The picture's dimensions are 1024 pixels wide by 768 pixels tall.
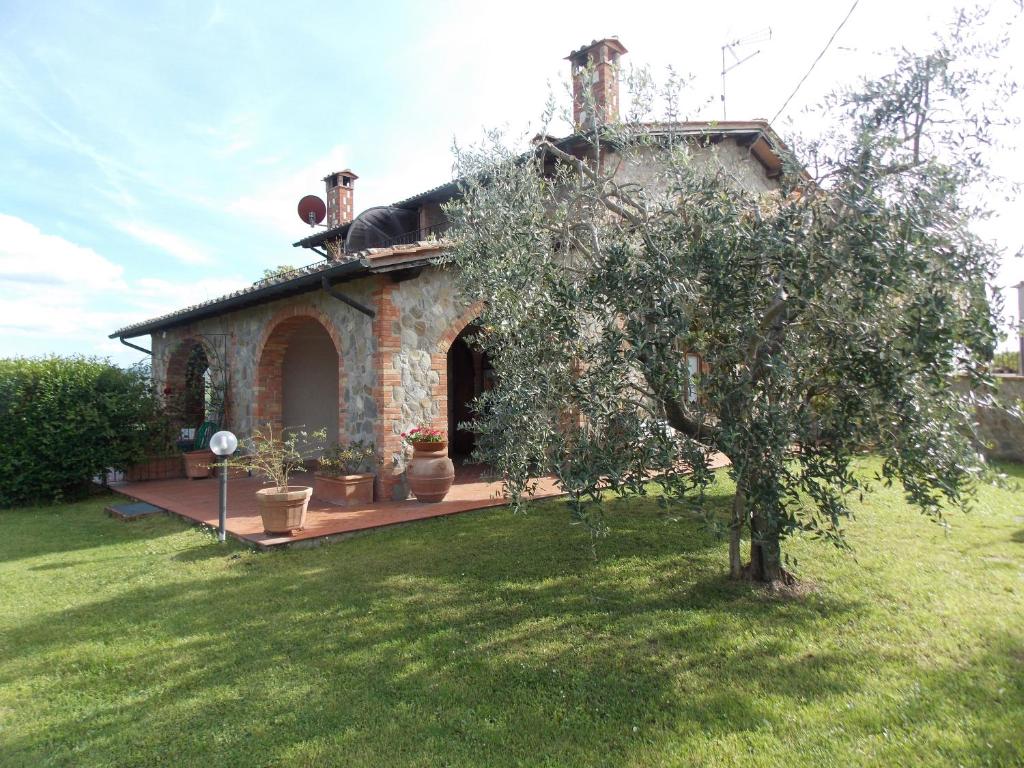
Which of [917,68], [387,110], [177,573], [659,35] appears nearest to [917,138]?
[917,68]

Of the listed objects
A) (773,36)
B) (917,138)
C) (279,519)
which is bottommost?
(279,519)

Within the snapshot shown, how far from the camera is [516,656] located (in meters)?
3.76

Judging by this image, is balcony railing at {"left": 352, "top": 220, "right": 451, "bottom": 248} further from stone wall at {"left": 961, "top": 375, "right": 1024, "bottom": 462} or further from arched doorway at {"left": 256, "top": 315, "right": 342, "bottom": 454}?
stone wall at {"left": 961, "top": 375, "right": 1024, "bottom": 462}

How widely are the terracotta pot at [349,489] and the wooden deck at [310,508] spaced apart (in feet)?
0.39

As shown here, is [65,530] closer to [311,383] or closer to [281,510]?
[281,510]

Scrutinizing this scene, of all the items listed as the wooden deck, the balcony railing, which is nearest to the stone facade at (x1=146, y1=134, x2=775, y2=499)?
the wooden deck

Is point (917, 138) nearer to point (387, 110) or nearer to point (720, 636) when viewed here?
point (720, 636)

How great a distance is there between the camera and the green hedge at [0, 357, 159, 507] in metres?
9.21

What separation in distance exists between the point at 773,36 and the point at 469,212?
544 centimetres

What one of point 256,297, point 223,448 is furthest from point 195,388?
point 223,448

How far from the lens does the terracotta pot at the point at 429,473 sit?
7.86 m

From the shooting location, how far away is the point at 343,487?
7.88 metres

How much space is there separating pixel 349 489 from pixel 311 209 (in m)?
11.5

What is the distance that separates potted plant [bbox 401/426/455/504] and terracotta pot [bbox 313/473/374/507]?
1.84ft
